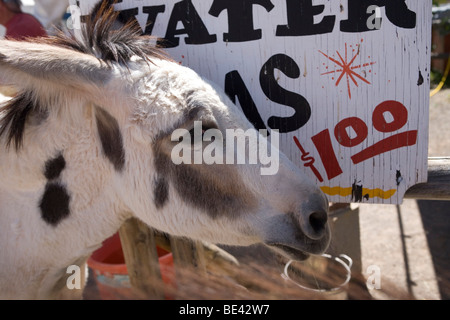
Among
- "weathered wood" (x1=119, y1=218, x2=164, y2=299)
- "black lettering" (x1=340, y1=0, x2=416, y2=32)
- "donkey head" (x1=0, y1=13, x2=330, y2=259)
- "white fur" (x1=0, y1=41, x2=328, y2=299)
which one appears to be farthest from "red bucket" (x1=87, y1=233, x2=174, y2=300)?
"black lettering" (x1=340, y1=0, x2=416, y2=32)

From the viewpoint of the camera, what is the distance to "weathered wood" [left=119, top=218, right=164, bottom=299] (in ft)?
7.75

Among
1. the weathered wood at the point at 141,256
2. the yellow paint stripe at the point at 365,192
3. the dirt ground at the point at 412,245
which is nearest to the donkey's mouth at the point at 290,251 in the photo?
the yellow paint stripe at the point at 365,192

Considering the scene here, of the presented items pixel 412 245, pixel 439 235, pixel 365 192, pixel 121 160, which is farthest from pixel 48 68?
A: pixel 439 235

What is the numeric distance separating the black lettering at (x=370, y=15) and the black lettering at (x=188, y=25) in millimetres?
523

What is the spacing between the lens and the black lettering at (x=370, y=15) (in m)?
1.39

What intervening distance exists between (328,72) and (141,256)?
60.2 inches

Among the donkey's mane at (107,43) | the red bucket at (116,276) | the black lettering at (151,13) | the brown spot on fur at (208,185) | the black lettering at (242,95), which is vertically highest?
the black lettering at (151,13)

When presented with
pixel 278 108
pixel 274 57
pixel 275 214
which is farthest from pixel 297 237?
pixel 274 57

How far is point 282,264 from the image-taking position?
1914mm

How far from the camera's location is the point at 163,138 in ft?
4.48

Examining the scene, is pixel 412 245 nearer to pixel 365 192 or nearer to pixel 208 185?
pixel 365 192

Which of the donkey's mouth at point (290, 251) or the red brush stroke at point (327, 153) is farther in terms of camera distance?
the red brush stroke at point (327, 153)

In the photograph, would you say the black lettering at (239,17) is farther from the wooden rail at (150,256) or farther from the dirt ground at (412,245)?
the dirt ground at (412,245)

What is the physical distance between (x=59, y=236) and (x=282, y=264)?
1.00 metres
